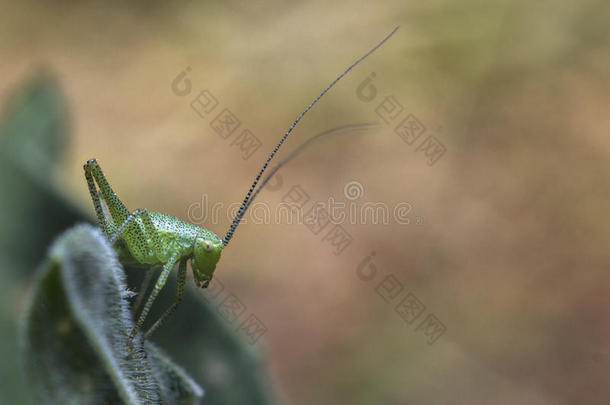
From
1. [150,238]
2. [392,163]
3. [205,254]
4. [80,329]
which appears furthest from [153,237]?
[392,163]

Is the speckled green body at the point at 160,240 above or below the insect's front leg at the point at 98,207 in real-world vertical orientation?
below

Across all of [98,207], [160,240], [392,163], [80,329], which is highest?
[98,207]

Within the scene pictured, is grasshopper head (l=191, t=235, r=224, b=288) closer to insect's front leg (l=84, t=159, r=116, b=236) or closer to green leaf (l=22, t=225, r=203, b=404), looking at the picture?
insect's front leg (l=84, t=159, r=116, b=236)

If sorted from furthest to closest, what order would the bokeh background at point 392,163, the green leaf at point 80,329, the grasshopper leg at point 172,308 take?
the bokeh background at point 392,163 → the grasshopper leg at point 172,308 → the green leaf at point 80,329

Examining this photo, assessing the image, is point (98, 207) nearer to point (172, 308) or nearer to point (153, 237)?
point (153, 237)

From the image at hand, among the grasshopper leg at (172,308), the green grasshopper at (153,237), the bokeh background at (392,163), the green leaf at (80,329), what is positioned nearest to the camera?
the green leaf at (80,329)

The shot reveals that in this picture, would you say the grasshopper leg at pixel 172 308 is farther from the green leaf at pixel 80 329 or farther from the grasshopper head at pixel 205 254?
the green leaf at pixel 80 329

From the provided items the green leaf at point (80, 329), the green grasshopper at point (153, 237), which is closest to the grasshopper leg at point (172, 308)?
the green grasshopper at point (153, 237)
